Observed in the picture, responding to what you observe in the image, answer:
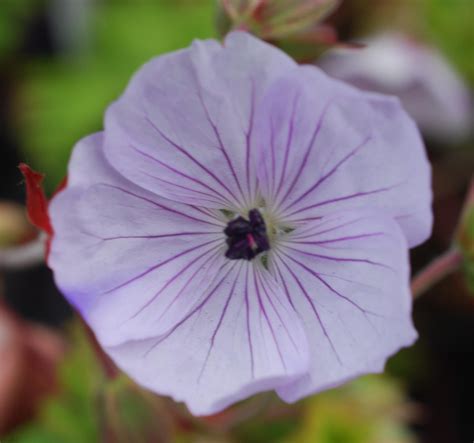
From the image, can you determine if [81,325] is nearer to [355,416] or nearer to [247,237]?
[247,237]

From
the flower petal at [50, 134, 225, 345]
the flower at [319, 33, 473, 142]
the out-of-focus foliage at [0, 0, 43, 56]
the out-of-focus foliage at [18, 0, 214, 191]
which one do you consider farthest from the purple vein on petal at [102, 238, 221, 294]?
the out-of-focus foliage at [0, 0, 43, 56]

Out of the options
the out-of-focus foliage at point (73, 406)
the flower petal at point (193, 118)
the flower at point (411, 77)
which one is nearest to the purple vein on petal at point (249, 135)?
the flower petal at point (193, 118)

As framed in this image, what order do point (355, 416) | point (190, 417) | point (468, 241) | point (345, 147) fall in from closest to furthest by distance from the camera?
point (345, 147), point (468, 241), point (190, 417), point (355, 416)

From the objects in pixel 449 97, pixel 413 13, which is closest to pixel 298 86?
pixel 449 97

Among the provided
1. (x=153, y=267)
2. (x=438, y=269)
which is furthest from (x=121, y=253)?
(x=438, y=269)

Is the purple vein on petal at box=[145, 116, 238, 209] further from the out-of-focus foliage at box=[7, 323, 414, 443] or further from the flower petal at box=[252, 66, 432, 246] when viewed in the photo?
the out-of-focus foliage at box=[7, 323, 414, 443]

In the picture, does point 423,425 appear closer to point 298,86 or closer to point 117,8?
point 298,86
